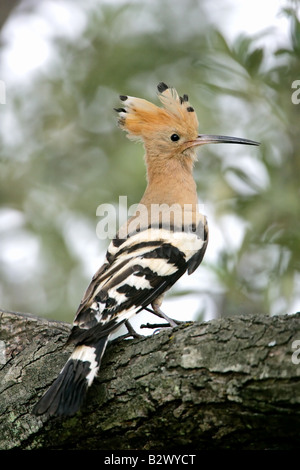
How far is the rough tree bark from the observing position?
1.89m

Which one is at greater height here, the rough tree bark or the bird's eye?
the bird's eye

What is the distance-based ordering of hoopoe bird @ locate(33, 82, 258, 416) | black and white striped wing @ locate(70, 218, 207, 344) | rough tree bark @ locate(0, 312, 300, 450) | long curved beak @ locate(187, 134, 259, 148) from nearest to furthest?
rough tree bark @ locate(0, 312, 300, 450) < hoopoe bird @ locate(33, 82, 258, 416) < black and white striped wing @ locate(70, 218, 207, 344) < long curved beak @ locate(187, 134, 259, 148)

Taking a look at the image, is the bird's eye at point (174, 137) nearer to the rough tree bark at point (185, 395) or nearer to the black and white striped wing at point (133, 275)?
the black and white striped wing at point (133, 275)

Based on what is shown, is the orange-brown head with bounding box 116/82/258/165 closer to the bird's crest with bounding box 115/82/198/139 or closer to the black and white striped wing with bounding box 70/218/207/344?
the bird's crest with bounding box 115/82/198/139

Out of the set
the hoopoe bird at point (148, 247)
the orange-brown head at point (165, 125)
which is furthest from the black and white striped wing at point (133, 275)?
the orange-brown head at point (165, 125)

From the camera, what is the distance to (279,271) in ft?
10.5

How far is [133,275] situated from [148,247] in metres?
0.21

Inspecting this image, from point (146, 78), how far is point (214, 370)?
2970mm

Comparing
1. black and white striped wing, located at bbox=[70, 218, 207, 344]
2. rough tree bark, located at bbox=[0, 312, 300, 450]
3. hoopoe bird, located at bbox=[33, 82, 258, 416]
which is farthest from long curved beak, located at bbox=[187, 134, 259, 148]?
rough tree bark, located at bbox=[0, 312, 300, 450]

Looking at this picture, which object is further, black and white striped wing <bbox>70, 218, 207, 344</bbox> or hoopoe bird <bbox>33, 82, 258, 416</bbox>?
black and white striped wing <bbox>70, 218, 207, 344</bbox>

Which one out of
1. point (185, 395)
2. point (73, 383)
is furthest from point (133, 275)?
point (185, 395)

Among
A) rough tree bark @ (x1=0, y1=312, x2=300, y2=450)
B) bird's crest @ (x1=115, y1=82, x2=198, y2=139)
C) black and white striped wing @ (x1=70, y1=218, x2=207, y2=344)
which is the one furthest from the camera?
bird's crest @ (x1=115, y1=82, x2=198, y2=139)
